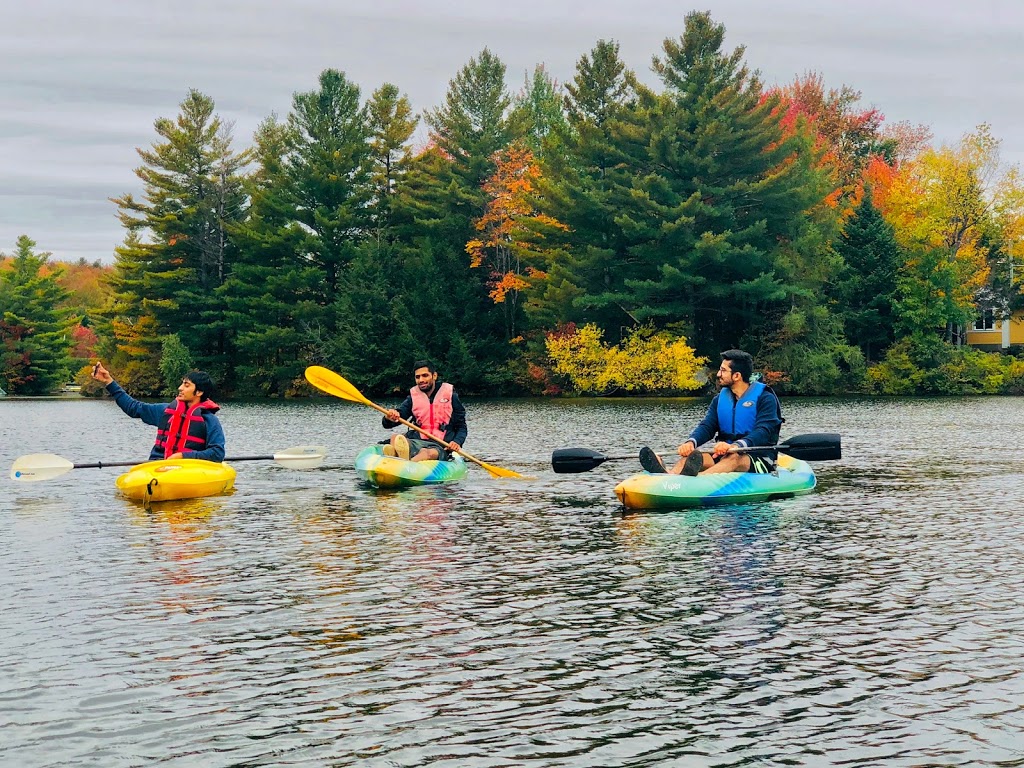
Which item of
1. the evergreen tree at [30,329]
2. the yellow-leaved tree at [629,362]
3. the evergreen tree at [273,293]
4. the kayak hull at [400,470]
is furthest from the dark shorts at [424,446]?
the evergreen tree at [30,329]

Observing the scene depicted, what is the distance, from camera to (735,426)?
13797 mm

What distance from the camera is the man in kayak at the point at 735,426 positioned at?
44.0 feet

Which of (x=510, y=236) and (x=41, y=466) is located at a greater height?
(x=510, y=236)

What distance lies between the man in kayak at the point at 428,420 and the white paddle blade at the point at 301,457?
1551 mm

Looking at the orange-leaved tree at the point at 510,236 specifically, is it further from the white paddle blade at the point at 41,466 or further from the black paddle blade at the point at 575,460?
the white paddle blade at the point at 41,466

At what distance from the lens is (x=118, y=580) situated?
368 inches

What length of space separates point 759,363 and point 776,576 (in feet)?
139

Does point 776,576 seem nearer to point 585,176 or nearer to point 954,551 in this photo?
point 954,551

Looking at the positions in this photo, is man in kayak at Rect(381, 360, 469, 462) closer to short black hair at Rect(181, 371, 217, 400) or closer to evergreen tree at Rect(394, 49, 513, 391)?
short black hair at Rect(181, 371, 217, 400)

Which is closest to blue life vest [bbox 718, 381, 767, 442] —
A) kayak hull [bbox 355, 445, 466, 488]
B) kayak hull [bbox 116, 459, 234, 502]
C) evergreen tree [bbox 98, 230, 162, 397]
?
kayak hull [bbox 355, 445, 466, 488]

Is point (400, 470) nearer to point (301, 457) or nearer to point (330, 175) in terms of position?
point (301, 457)

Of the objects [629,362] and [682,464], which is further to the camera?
Answer: [629,362]

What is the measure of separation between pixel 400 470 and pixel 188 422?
2.60 metres

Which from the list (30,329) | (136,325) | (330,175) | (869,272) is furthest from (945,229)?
(30,329)
